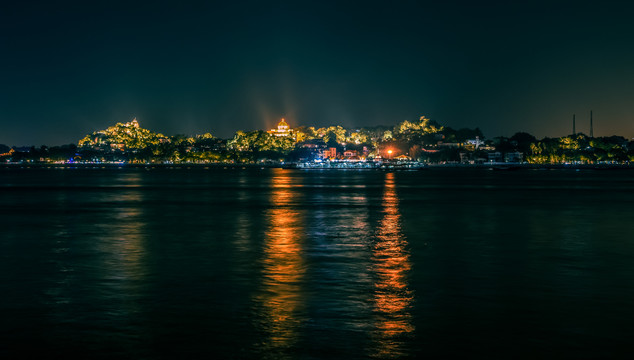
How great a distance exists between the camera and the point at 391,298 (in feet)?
54.2

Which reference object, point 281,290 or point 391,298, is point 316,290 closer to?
point 281,290

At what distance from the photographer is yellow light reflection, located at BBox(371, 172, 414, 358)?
12.2m

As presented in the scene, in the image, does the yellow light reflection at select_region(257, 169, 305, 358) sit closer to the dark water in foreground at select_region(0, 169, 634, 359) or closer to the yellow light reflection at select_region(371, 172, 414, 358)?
the dark water in foreground at select_region(0, 169, 634, 359)

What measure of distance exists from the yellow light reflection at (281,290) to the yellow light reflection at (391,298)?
168 centimetres

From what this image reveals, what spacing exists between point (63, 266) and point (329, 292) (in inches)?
391

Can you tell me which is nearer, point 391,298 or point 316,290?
point 391,298

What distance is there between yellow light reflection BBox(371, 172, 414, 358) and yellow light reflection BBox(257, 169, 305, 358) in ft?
5.50

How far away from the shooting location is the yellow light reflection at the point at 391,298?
1221 cm

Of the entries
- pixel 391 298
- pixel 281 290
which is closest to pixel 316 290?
pixel 281 290

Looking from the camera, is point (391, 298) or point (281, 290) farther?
point (281, 290)

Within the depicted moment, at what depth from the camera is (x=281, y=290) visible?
1762cm

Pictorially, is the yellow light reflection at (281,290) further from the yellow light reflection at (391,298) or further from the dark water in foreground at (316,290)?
the yellow light reflection at (391,298)

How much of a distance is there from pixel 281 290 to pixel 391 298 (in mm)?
2966

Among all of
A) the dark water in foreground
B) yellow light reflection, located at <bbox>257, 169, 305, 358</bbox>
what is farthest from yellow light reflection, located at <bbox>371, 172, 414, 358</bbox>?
yellow light reflection, located at <bbox>257, 169, 305, 358</bbox>
